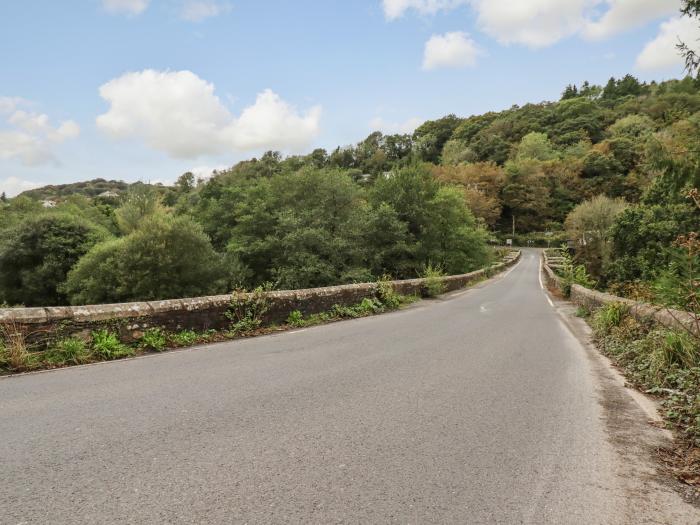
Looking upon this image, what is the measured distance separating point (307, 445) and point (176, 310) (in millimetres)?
→ 5315

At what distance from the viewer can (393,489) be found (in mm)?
2680

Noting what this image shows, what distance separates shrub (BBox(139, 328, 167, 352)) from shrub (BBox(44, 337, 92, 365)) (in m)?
0.92

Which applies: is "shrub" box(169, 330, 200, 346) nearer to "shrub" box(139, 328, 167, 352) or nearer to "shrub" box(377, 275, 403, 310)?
"shrub" box(139, 328, 167, 352)

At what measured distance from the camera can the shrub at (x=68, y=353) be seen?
5.92 meters

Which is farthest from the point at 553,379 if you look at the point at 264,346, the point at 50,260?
the point at 50,260

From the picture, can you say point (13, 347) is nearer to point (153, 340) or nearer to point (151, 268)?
point (153, 340)

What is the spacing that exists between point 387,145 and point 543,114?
172ft

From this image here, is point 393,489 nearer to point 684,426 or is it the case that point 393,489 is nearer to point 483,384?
point 483,384

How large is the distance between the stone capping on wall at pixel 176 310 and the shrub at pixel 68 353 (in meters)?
0.32

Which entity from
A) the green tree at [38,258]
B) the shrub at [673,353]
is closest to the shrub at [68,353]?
the shrub at [673,353]

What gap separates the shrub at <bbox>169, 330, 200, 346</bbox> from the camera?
735 cm

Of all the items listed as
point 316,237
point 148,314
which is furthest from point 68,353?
point 316,237

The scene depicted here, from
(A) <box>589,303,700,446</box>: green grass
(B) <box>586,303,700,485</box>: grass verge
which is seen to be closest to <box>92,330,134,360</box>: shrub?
(B) <box>586,303,700,485</box>: grass verge

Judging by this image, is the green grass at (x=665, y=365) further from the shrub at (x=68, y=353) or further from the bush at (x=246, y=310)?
the shrub at (x=68, y=353)
